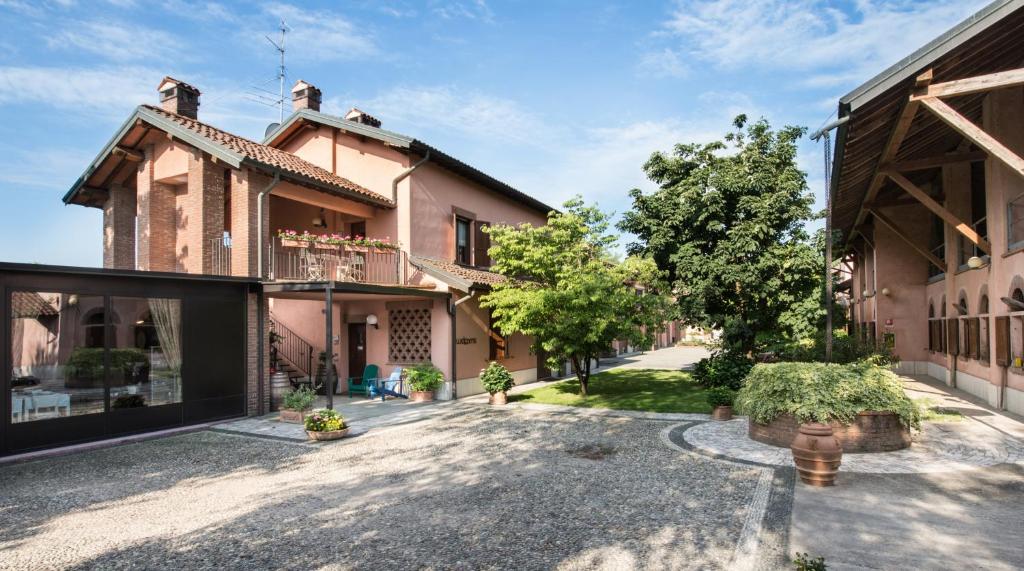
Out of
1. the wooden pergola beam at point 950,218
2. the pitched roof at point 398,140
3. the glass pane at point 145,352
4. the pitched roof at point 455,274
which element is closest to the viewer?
the glass pane at point 145,352

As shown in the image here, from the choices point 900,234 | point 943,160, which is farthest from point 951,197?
point 943,160

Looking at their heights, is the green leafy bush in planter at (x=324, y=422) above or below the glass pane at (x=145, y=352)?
below

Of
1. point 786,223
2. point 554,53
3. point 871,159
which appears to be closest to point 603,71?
point 554,53

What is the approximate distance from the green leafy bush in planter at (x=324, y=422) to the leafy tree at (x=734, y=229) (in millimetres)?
10688

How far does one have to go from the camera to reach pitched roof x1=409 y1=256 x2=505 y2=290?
Result: 558 inches

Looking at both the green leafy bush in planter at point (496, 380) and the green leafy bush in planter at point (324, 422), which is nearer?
the green leafy bush in planter at point (324, 422)

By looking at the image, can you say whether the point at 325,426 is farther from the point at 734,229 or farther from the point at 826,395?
the point at 734,229

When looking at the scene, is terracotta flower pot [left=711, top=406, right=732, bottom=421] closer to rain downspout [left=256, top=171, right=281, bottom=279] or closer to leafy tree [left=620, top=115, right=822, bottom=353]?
leafy tree [left=620, top=115, right=822, bottom=353]

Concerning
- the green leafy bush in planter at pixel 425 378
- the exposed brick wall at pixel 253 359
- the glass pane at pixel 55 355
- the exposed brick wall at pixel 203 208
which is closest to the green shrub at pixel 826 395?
the green leafy bush in planter at pixel 425 378

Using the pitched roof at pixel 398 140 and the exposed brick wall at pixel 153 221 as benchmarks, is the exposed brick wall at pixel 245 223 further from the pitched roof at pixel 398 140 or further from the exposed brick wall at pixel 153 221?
the pitched roof at pixel 398 140

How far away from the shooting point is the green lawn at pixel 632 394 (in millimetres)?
12945

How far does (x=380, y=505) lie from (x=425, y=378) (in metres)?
8.01

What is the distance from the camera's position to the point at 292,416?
36.8ft

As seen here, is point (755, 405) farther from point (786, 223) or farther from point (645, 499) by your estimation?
point (786, 223)
